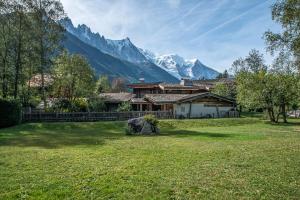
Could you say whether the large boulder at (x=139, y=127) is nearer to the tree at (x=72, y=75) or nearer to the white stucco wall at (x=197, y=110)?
the white stucco wall at (x=197, y=110)

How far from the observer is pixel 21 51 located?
40.4 metres

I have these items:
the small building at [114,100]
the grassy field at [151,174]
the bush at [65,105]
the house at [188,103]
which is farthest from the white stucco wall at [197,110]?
the grassy field at [151,174]

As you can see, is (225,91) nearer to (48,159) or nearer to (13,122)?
(13,122)

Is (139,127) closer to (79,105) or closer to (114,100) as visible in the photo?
(79,105)

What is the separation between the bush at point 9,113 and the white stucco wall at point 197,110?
2470 cm

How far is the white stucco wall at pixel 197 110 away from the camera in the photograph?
52.1m

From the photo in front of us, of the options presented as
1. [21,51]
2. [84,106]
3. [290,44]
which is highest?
[21,51]

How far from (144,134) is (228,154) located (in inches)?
494

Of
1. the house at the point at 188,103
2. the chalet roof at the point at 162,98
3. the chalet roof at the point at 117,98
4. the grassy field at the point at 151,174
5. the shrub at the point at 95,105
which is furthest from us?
the chalet roof at the point at 117,98

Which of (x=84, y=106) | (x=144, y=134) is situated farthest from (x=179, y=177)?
(x=84, y=106)

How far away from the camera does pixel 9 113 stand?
33000 mm

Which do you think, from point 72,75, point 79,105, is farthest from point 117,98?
point 72,75

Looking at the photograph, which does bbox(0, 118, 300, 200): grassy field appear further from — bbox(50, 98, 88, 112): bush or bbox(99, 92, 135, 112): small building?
bbox(99, 92, 135, 112): small building

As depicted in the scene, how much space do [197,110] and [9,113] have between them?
30.7 m
